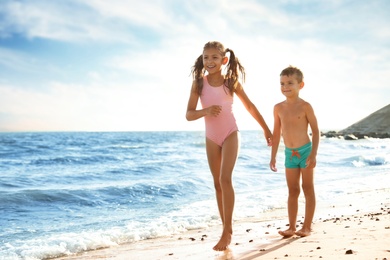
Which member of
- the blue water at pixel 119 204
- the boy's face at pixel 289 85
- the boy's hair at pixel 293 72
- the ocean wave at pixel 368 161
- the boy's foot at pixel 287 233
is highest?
the boy's hair at pixel 293 72

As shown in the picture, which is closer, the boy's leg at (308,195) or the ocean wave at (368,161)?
the boy's leg at (308,195)

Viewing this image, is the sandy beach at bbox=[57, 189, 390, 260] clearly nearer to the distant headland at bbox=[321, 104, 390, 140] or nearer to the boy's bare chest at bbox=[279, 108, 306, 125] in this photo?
the boy's bare chest at bbox=[279, 108, 306, 125]

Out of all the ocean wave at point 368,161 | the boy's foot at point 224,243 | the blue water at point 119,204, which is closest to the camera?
the boy's foot at point 224,243

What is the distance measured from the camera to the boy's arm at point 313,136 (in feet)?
16.0

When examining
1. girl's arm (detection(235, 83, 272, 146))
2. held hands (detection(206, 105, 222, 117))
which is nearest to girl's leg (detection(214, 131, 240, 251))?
held hands (detection(206, 105, 222, 117))

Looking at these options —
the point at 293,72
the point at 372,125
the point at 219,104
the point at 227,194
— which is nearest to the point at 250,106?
the point at 219,104

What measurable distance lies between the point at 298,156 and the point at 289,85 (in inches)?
33.4

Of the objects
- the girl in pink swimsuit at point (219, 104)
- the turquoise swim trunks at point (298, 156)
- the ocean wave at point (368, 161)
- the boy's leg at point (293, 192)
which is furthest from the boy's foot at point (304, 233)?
the ocean wave at point (368, 161)

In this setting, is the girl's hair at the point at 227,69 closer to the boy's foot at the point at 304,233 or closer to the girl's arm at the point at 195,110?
the girl's arm at the point at 195,110

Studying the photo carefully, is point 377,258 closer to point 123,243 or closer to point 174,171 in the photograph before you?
point 123,243

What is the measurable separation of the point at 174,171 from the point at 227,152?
36.6 ft

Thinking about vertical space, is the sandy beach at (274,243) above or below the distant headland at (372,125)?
below

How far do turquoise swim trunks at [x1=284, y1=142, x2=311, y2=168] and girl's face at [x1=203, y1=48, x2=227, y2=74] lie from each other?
1.36 meters

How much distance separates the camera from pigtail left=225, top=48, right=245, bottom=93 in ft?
15.7
